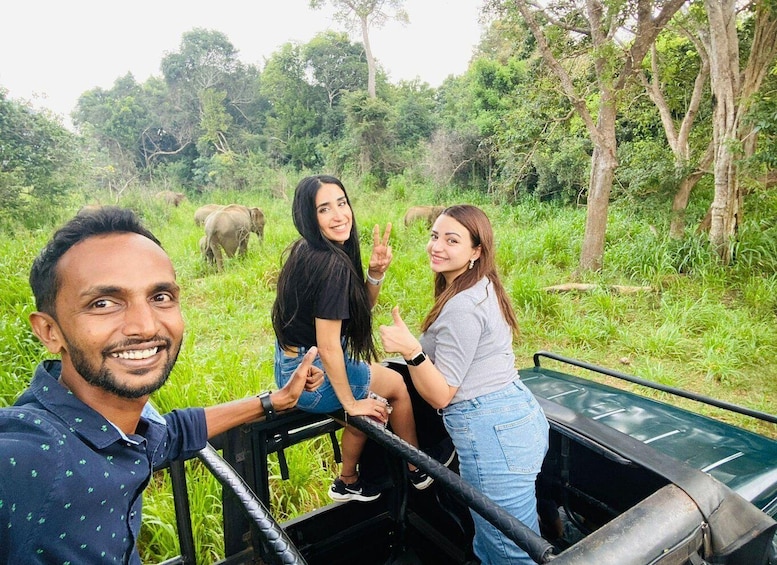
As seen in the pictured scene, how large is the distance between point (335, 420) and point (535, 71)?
32.2 ft

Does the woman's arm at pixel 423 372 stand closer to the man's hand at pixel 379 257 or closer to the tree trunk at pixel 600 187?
the man's hand at pixel 379 257

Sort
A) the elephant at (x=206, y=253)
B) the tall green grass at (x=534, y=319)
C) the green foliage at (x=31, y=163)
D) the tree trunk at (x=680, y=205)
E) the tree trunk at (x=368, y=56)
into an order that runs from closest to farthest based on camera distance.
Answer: the tall green grass at (x=534, y=319)
the tree trunk at (x=680, y=205)
the elephant at (x=206, y=253)
the green foliage at (x=31, y=163)
the tree trunk at (x=368, y=56)

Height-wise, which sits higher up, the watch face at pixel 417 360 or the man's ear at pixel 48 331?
the man's ear at pixel 48 331

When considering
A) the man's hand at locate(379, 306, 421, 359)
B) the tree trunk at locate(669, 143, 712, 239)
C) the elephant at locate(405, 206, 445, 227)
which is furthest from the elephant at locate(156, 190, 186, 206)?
the man's hand at locate(379, 306, 421, 359)

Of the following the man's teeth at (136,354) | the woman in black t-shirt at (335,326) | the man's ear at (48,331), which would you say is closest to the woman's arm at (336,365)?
the woman in black t-shirt at (335,326)

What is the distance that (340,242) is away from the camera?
6.65 feet

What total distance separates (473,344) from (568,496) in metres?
0.79

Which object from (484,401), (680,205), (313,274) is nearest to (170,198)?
(680,205)

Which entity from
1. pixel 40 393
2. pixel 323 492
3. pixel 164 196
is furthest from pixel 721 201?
pixel 164 196

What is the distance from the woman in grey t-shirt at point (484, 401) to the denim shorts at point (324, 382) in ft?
1.05

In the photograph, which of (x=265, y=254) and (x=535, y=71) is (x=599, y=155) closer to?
(x=535, y=71)

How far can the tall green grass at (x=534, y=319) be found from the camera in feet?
10.6

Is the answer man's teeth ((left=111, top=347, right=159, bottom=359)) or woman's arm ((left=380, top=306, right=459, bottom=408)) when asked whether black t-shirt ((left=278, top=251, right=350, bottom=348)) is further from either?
man's teeth ((left=111, top=347, right=159, bottom=359))

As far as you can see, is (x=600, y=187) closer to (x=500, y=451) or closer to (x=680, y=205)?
(x=680, y=205)
